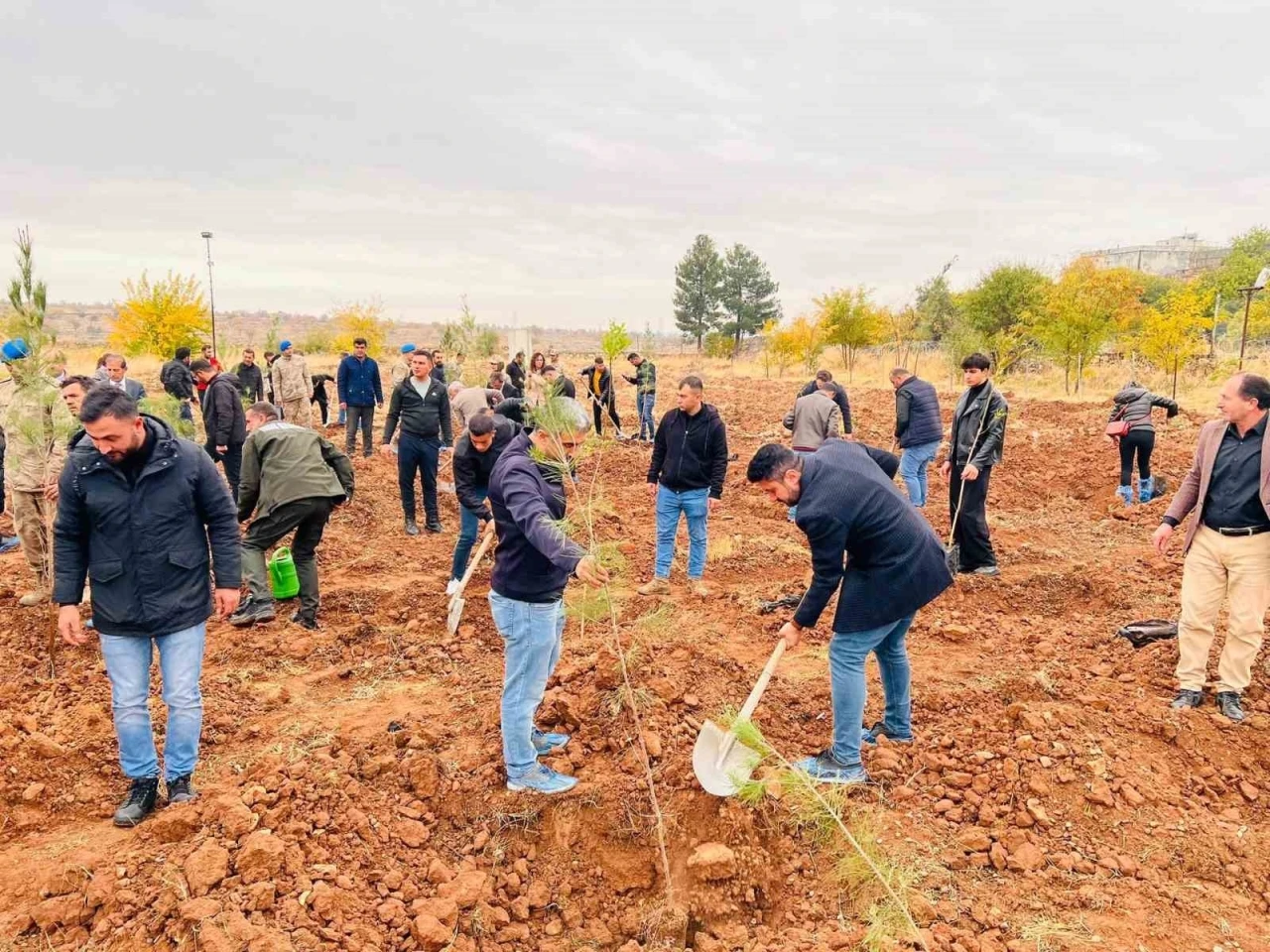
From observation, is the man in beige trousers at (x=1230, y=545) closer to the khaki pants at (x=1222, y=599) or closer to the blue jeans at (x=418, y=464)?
the khaki pants at (x=1222, y=599)

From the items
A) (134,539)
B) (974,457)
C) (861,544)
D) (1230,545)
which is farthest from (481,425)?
(1230,545)

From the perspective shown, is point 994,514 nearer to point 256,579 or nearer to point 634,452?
point 634,452

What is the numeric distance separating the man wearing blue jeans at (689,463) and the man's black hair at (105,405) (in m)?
3.59

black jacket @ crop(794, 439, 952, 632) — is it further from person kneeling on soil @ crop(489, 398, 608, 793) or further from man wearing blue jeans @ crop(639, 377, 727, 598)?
man wearing blue jeans @ crop(639, 377, 727, 598)

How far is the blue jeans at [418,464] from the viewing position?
7.44 m

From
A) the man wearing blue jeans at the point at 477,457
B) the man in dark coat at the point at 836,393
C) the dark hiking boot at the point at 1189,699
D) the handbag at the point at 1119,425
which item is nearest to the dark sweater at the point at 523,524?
the man wearing blue jeans at the point at 477,457

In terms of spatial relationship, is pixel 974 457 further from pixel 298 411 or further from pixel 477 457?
pixel 298 411

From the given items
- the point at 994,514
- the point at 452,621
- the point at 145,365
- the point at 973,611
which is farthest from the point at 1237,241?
the point at 145,365

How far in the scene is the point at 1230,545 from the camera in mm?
3891

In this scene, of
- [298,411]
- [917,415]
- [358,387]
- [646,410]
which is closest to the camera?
[917,415]

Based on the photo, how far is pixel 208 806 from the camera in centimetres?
299

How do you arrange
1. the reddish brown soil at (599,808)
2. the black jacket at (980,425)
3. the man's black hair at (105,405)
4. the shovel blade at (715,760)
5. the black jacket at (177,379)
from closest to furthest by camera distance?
the reddish brown soil at (599,808)
the man's black hair at (105,405)
the shovel blade at (715,760)
the black jacket at (980,425)
the black jacket at (177,379)

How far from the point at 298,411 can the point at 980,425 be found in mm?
9590

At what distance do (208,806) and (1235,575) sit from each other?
16.4ft
